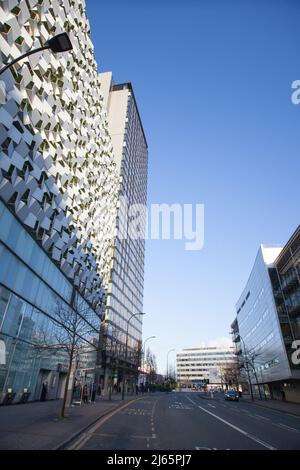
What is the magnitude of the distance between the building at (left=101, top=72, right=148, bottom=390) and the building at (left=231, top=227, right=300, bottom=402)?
26.3 metres

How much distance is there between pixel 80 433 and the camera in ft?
38.0

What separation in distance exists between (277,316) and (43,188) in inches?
1708

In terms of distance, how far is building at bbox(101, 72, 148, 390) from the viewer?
59.3 meters

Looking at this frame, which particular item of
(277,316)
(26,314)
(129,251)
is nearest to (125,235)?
(129,251)

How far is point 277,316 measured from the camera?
49844mm

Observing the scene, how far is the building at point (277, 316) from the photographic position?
46.1 m

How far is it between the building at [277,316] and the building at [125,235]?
26294 millimetres

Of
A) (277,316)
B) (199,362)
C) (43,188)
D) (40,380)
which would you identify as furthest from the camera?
(199,362)

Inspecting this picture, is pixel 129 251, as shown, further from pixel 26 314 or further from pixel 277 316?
pixel 26 314

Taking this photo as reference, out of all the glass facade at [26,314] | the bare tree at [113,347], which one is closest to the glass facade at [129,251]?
the bare tree at [113,347]

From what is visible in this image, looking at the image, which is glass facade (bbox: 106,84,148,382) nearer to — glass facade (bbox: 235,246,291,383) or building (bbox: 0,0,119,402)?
building (bbox: 0,0,119,402)

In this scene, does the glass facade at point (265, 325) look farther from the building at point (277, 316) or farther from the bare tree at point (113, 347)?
the bare tree at point (113, 347)
